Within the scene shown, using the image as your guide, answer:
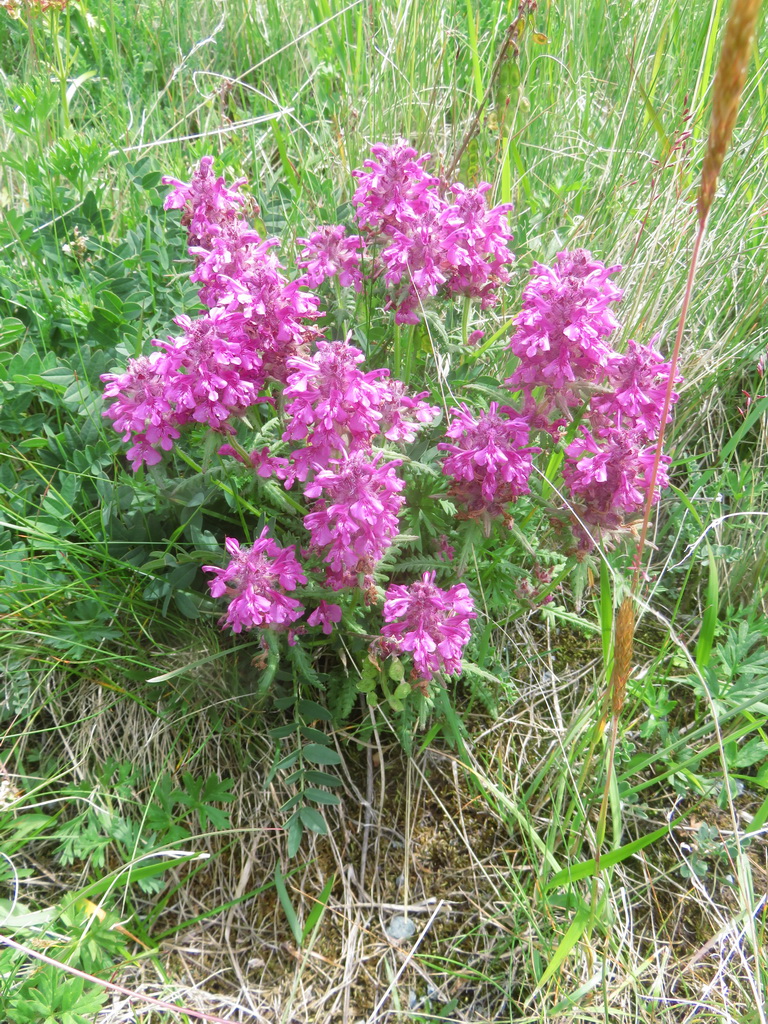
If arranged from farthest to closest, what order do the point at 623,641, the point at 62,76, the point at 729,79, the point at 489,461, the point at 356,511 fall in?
the point at 62,76
the point at 489,461
the point at 356,511
the point at 623,641
the point at 729,79

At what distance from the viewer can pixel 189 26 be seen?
3967mm

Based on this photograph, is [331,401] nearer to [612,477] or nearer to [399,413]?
[399,413]

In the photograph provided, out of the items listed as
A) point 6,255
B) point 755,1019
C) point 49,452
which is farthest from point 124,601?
point 755,1019

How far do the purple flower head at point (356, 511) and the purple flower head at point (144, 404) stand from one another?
0.36 m

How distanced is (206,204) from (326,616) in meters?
0.99

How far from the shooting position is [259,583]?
1663 mm

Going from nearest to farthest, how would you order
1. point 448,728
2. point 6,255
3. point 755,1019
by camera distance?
point 755,1019 < point 448,728 < point 6,255

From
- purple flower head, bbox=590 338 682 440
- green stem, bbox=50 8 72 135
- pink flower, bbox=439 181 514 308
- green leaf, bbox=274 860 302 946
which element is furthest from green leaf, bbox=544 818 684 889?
green stem, bbox=50 8 72 135

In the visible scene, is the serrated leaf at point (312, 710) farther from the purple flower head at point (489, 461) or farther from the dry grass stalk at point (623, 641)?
the dry grass stalk at point (623, 641)

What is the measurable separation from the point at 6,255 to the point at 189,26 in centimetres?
210

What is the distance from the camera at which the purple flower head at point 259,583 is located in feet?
5.35

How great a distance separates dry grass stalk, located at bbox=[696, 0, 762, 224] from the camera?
0.89 meters

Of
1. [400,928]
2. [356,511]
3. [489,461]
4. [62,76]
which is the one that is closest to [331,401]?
[356,511]

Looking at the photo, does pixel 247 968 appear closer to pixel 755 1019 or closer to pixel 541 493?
pixel 755 1019
